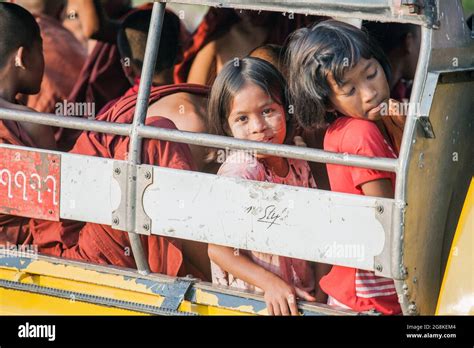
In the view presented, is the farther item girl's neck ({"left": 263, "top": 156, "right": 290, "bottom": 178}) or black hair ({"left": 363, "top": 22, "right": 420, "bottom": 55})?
black hair ({"left": 363, "top": 22, "right": 420, "bottom": 55})

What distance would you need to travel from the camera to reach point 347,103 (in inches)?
118

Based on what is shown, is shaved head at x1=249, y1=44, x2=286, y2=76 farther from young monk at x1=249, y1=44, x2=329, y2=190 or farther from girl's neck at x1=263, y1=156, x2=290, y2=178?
girl's neck at x1=263, y1=156, x2=290, y2=178

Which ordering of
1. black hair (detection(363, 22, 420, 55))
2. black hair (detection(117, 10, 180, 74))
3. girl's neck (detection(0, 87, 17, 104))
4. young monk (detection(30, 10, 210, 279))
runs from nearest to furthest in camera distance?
young monk (detection(30, 10, 210, 279)), girl's neck (detection(0, 87, 17, 104)), black hair (detection(363, 22, 420, 55)), black hair (detection(117, 10, 180, 74))

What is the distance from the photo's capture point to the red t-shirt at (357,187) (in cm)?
291

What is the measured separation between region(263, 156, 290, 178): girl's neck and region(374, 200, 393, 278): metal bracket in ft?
1.69

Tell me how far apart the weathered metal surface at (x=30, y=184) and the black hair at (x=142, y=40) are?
52.9 inches

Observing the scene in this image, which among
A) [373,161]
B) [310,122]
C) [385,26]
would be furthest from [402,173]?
[385,26]

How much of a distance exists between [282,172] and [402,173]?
60 centimetres

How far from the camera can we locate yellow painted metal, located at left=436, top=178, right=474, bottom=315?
2885 mm

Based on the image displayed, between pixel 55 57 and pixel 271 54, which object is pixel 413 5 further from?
pixel 55 57

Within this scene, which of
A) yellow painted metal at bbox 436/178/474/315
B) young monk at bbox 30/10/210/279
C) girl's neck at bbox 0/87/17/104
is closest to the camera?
yellow painted metal at bbox 436/178/474/315

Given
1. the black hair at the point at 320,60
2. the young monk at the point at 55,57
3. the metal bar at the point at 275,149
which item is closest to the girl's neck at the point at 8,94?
the young monk at the point at 55,57

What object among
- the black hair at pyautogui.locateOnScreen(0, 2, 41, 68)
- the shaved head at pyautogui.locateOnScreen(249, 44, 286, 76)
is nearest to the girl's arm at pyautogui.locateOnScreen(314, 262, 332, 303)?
the shaved head at pyautogui.locateOnScreen(249, 44, 286, 76)

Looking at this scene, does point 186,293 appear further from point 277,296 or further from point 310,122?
point 310,122
